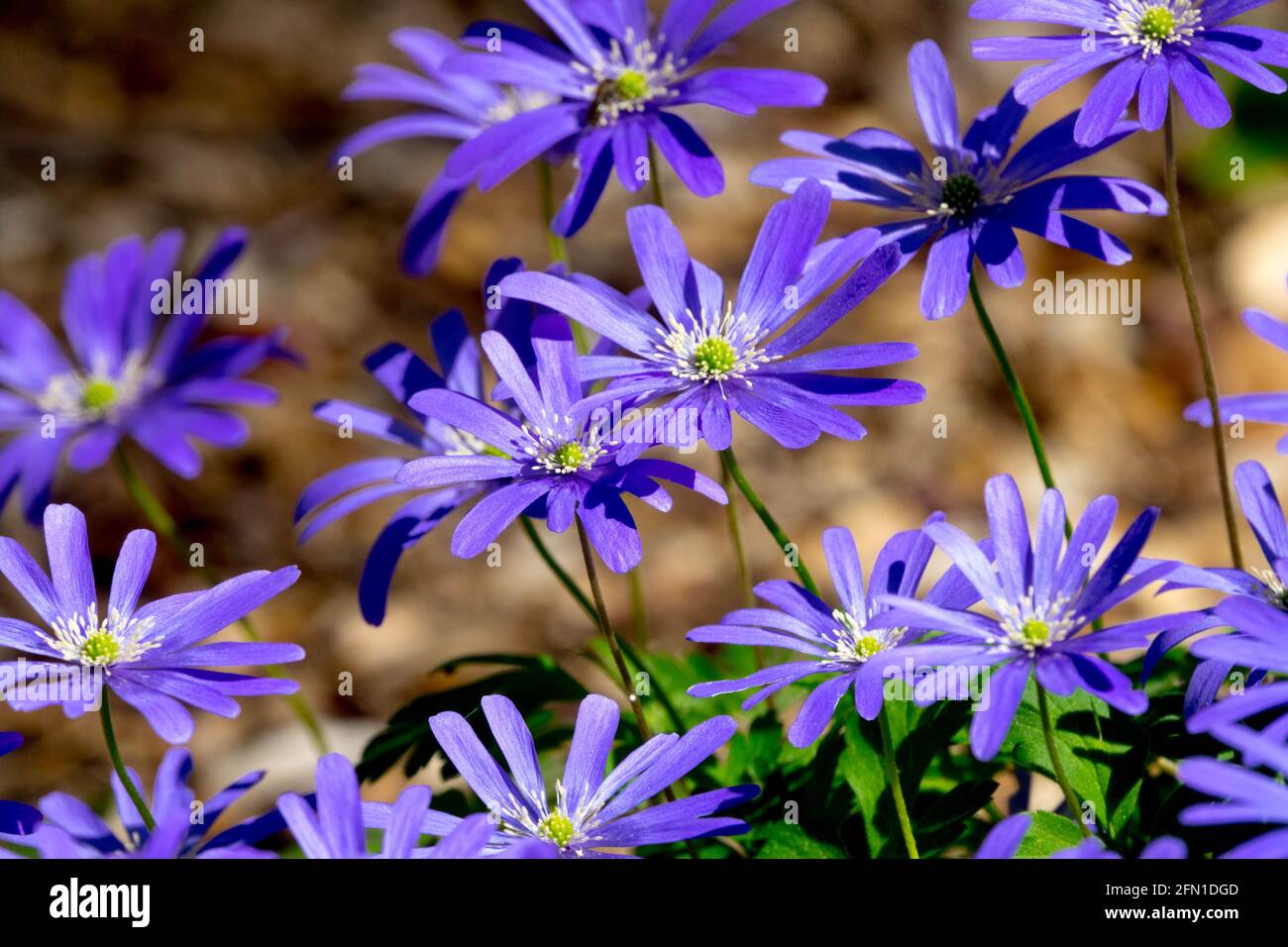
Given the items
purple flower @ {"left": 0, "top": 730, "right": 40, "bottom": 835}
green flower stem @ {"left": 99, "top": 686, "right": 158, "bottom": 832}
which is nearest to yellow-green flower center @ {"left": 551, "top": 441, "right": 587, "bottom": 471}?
green flower stem @ {"left": 99, "top": 686, "right": 158, "bottom": 832}

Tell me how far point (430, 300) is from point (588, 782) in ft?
12.8

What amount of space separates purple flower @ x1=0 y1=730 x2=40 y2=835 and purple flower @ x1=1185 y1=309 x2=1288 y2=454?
5.44 ft

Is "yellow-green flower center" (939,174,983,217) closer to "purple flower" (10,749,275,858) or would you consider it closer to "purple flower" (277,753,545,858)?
"purple flower" (277,753,545,858)

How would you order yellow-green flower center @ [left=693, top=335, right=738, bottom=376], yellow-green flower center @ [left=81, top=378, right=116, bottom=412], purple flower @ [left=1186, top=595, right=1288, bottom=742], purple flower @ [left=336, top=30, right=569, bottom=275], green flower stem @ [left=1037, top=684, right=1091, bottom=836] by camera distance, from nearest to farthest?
1. purple flower @ [left=1186, top=595, right=1288, bottom=742]
2. green flower stem @ [left=1037, top=684, right=1091, bottom=836]
3. yellow-green flower center @ [left=693, top=335, right=738, bottom=376]
4. purple flower @ [left=336, top=30, right=569, bottom=275]
5. yellow-green flower center @ [left=81, top=378, right=116, bottom=412]

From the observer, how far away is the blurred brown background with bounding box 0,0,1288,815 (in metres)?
4.42

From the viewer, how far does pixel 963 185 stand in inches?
84.2

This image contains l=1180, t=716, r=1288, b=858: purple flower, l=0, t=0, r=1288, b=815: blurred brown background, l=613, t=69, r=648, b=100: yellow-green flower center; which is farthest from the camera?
l=0, t=0, r=1288, b=815: blurred brown background

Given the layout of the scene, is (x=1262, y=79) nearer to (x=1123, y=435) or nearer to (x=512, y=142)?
(x=512, y=142)

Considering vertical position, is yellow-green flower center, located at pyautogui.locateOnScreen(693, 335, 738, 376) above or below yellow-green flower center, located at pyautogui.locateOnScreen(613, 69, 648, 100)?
below

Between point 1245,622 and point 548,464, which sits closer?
point 1245,622

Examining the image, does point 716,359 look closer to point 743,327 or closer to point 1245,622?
point 743,327

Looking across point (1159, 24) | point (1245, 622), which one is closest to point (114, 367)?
point (1159, 24)
